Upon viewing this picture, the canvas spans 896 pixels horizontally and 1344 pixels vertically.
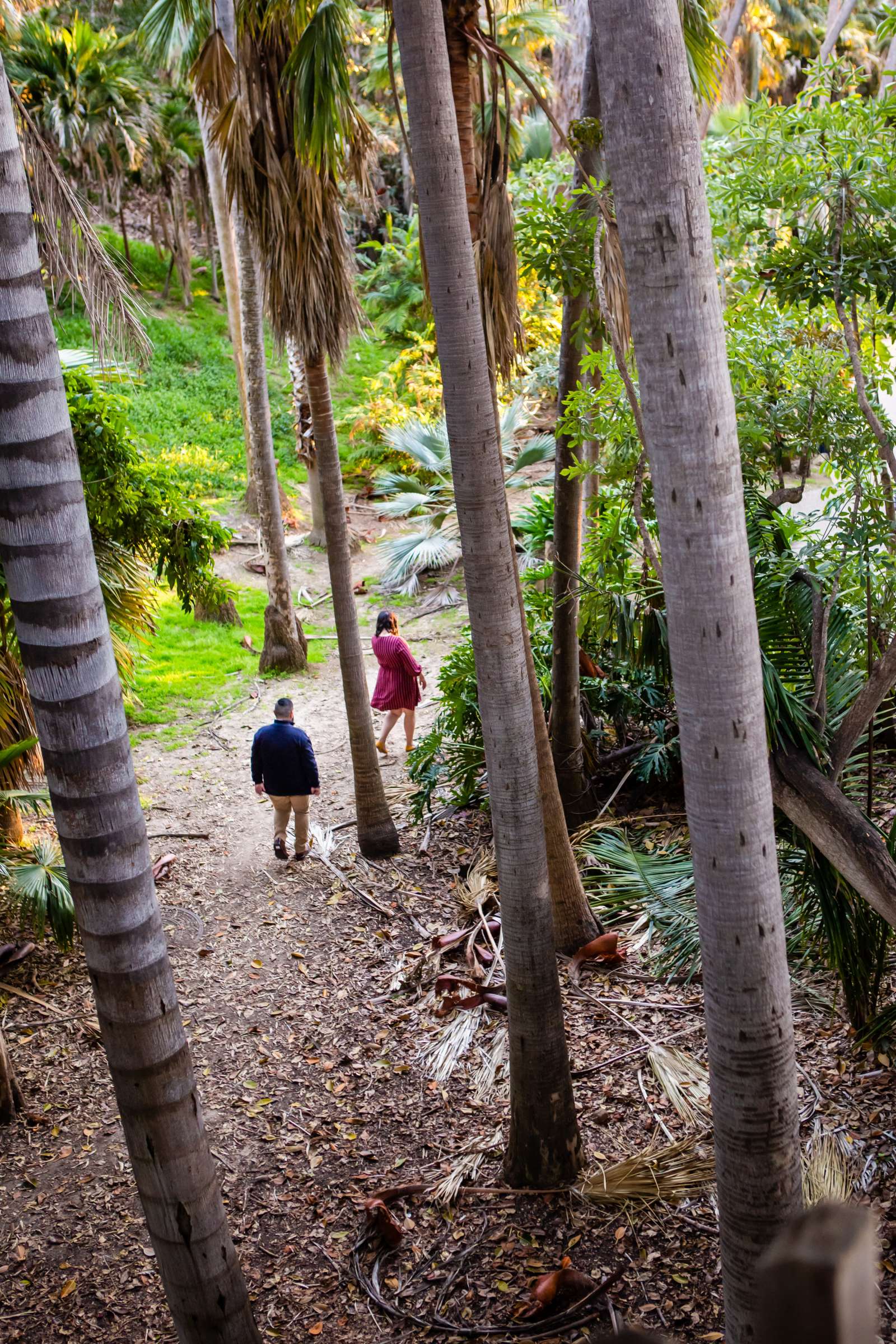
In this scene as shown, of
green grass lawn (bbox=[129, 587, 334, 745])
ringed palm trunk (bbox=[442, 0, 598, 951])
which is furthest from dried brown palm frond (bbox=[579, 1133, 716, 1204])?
green grass lawn (bbox=[129, 587, 334, 745])

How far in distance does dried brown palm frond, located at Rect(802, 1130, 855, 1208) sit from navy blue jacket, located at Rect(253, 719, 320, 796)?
16.7 ft

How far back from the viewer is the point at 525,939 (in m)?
4.41

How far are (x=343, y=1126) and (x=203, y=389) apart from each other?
2167cm

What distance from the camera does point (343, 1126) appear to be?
17.8 ft

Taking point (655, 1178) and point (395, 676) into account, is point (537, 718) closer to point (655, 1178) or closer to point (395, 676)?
point (655, 1178)

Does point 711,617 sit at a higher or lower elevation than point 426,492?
lower

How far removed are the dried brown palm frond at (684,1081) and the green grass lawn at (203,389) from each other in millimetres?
15347

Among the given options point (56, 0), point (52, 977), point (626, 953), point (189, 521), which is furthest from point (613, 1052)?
point (56, 0)

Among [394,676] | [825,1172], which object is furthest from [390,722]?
[825,1172]

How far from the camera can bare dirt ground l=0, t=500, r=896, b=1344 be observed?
4.16 metres

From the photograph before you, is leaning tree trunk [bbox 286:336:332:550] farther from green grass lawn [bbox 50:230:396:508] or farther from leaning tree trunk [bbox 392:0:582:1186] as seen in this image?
leaning tree trunk [bbox 392:0:582:1186]

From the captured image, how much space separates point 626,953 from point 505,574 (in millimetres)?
3365

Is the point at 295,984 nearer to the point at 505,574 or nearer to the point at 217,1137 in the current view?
the point at 217,1137

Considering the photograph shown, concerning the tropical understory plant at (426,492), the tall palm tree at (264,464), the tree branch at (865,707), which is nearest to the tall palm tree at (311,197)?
the tall palm tree at (264,464)
